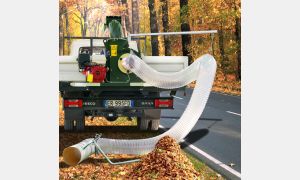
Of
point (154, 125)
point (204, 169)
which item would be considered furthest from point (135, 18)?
point (204, 169)

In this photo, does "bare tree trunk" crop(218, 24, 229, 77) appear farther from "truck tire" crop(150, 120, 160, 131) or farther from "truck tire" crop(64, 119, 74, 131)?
"truck tire" crop(64, 119, 74, 131)

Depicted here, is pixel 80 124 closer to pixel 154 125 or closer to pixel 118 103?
pixel 118 103

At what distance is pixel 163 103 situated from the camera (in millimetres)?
9930

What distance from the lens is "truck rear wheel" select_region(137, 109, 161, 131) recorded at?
987 cm

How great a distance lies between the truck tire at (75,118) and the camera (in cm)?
983

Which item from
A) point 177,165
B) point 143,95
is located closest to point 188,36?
point 143,95

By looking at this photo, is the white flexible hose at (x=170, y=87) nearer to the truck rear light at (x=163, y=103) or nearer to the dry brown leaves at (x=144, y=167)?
the dry brown leaves at (x=144, y=167)

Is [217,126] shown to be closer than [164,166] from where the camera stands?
No

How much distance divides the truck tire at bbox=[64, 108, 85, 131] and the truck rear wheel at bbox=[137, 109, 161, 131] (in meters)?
1.01

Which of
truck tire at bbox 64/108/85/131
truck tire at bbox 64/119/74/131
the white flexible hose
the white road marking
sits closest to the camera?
the white road marking

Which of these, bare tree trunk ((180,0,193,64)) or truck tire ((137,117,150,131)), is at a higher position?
bare tree trunk ((180,0,193,64))

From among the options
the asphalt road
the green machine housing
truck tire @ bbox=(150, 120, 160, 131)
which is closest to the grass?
the asphalt road

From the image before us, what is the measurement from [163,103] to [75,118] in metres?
1.58

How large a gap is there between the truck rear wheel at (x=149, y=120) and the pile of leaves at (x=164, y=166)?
1449mm
